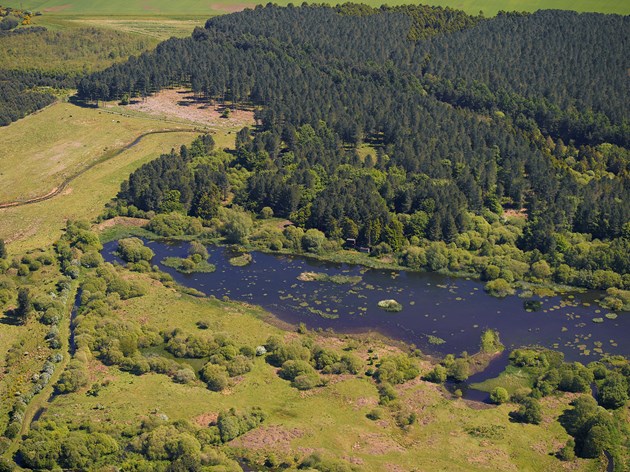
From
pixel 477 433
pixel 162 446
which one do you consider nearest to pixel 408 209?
pixel 477 433

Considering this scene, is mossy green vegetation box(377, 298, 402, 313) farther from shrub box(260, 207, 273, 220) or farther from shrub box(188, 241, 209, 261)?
shrub box(260, 207, 273, 220)

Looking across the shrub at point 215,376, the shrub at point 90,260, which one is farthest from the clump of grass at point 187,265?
the shrub at point 215,376

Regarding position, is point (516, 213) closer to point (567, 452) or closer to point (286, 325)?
point (286, 325)

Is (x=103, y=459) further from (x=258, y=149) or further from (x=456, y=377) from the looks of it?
(x=258, y=149)

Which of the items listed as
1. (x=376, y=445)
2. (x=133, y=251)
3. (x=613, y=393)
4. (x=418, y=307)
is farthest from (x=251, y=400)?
(x=133, y=251)

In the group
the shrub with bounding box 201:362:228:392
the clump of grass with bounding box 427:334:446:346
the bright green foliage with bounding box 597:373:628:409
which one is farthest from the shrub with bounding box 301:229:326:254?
the bright green foliage with bounding box 597:373:628:409
